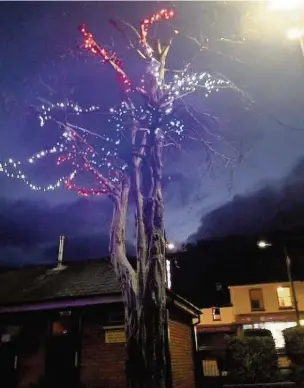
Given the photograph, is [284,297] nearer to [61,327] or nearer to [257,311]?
[257,311]

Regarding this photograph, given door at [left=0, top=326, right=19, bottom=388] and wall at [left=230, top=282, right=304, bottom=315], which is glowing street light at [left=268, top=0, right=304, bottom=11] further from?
wall at [left=230, top=282, right=304, bottom=315]

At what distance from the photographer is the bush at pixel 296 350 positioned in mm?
12664

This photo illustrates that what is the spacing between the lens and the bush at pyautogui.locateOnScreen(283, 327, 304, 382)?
12.7 m

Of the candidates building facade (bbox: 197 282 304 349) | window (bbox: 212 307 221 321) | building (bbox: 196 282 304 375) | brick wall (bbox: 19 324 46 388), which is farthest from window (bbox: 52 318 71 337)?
window (bbox: 212 307 221 321)

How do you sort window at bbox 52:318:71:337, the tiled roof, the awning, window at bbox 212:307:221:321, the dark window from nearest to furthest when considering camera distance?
1. the dark window
2. window at bbox 52:318:71:337
3. the tiled roof
4. the awning
5. window at bbox 212:307:221:321

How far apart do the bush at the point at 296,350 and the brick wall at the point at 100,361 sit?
19.0 ft

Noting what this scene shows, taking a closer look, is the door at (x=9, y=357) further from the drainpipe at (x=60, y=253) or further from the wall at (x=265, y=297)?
the wall at (x=265, y=297)

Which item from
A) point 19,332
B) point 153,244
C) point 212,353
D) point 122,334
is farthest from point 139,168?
point 212,353

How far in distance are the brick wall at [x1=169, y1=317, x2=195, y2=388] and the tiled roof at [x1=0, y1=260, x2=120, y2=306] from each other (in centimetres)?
295

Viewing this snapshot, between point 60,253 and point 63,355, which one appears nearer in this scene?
point 63,355

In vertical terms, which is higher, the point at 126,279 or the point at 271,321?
the point at 271,321

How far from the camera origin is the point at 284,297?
31688mm

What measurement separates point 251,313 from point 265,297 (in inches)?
72.0

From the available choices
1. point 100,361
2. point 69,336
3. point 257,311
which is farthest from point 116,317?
point 257,311
